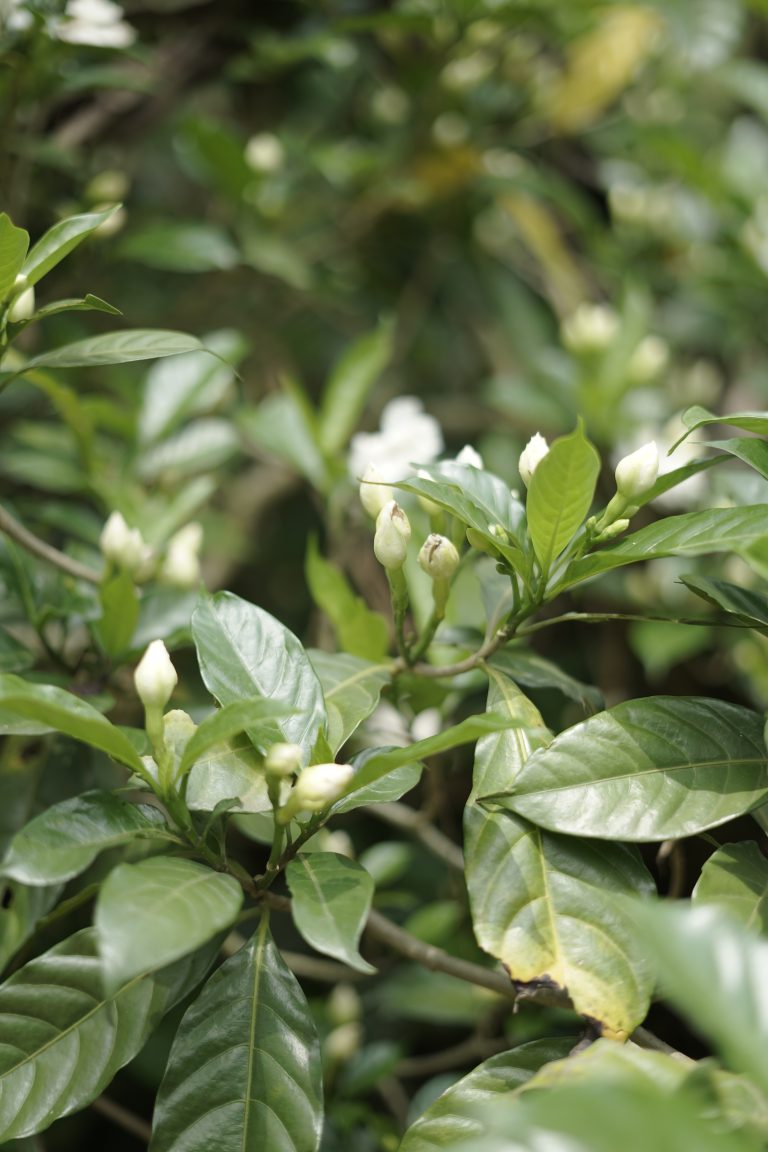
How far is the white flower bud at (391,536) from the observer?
29.2 inches

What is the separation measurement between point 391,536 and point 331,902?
0.93 feet

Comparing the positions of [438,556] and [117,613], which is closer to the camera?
[438,556]

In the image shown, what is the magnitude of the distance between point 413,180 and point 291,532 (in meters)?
0.76

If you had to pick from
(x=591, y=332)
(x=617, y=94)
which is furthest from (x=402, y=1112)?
(x=617, y=94)

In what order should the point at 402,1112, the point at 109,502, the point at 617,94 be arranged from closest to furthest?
the point at 109,502 < the point at 402,1112 < the point at 617,94

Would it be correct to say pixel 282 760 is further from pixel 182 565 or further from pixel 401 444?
pixel 401 444

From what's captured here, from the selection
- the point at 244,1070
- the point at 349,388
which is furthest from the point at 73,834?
the point at 349,388

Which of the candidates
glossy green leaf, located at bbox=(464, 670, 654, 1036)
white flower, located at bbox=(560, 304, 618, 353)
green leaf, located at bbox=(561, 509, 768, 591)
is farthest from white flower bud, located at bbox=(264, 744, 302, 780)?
white flower, located at bbox=(560, 304, 618, 353)

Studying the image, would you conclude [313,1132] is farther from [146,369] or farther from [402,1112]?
[146,369]

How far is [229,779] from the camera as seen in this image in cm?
66

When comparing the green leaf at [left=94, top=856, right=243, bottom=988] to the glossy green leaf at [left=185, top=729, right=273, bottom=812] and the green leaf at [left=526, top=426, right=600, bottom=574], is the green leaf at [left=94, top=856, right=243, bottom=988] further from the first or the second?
the green leaf at [left=526, top=426, right=600, bottom=574]

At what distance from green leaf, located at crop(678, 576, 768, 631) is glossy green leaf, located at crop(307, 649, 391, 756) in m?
0.25

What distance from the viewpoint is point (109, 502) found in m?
1.15

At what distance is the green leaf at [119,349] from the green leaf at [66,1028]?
1.44 ft
